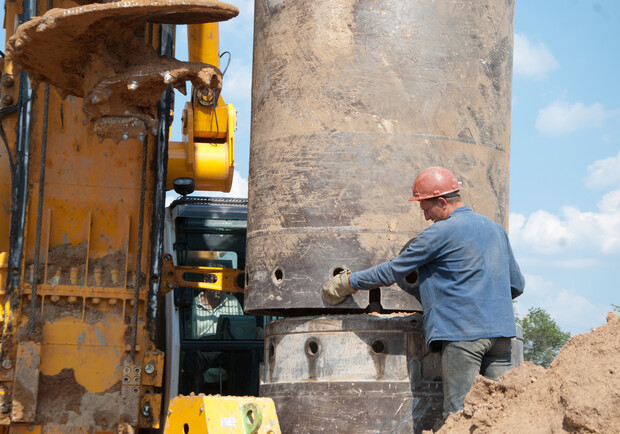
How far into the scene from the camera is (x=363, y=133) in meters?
5.19

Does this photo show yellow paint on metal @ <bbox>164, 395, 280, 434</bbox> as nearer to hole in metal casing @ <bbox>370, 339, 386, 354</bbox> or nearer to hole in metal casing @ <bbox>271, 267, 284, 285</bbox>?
hole in metal casing @ <bbox>370, 339, 386, 354</bbox>

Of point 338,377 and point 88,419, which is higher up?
point 338,377

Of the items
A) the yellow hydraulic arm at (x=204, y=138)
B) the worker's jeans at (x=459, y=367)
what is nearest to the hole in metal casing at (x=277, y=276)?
the worker's jeans at (x=459, y=367)

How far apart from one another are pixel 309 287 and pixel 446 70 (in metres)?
1.52

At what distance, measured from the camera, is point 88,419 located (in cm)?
610

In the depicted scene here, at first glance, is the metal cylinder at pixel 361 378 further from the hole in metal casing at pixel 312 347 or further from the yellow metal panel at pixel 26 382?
the yellow metal panel at pixel 26 382

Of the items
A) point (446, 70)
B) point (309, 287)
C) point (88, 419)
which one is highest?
point (446, 70)

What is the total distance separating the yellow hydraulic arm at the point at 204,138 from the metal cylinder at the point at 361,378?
346 centimetres

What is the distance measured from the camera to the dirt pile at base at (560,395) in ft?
11.3

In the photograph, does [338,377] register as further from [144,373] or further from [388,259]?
[144,373]

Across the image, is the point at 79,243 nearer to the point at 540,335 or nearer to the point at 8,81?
the point at 8,81

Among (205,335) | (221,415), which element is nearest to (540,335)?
(205,335)

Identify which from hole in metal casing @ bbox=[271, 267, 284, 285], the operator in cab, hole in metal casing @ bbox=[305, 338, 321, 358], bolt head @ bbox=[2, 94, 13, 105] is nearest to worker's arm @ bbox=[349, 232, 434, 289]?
hole in metal casing @ bbox=[305, 338, 321, 358]

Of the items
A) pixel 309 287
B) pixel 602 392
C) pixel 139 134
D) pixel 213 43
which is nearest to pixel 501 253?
pixel 309 287
